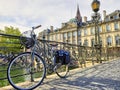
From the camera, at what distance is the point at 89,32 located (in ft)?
180

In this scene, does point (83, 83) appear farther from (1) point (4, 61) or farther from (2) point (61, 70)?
(1) point (4, 61)

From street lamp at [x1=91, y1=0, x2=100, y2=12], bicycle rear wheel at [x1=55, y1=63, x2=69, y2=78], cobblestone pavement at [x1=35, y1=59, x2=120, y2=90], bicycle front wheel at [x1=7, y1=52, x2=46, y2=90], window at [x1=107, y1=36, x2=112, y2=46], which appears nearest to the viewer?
bicycle front wheel at [x1=7, y1=52, x2=46, y2=90]

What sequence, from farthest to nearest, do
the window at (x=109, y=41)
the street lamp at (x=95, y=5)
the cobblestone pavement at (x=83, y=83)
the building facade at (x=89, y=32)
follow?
the window at (x=109, y=41), the building facade at (x=89, y=32), the street lamp at (x=95, y=5), the cobblestone pavement at (x=83, y=83)

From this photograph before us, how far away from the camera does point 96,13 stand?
10688 mm

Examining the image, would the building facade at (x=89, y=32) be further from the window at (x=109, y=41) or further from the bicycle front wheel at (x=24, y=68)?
the bicycle front wheel at (x=24, y=68)

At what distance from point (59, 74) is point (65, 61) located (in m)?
0.39

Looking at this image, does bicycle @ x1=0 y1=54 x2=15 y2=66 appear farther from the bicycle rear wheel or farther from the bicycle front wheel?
the bicycle rear wheel

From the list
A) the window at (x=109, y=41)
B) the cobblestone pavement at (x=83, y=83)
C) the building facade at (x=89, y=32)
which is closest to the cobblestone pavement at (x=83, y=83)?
the cobblestone pavement at (x=83, y=83)

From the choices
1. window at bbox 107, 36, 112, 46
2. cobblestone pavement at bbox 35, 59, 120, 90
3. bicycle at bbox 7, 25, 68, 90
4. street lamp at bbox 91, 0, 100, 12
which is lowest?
cobblestone pavement at bbox 35, 59, 120, 90

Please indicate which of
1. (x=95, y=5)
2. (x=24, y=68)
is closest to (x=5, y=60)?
(x=24, y=68)

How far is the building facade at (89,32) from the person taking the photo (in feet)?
161

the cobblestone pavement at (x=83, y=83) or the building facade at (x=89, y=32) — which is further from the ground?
the building facade at (x=89, y=32)

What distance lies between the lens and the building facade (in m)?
49.2

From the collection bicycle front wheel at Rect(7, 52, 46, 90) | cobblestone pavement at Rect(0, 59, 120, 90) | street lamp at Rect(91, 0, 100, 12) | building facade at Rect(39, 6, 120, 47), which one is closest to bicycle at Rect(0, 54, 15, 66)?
bicycle front wheel at Rect(7, 52, 46, 90)
